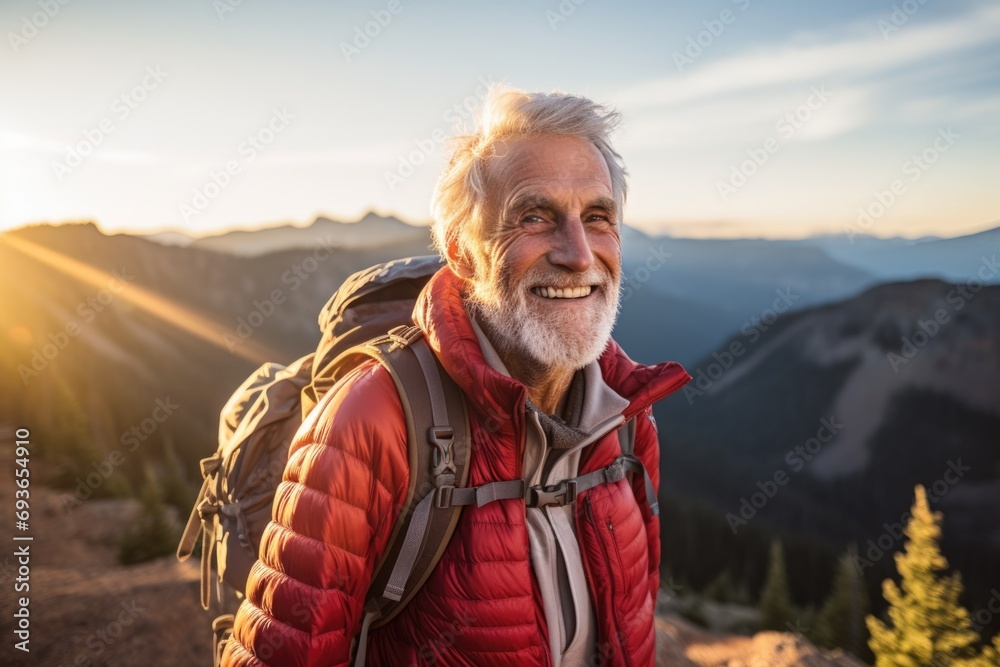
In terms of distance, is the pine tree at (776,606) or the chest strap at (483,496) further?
the pine tree at (776,606)

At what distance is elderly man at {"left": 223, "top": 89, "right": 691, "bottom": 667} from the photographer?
6.61ft

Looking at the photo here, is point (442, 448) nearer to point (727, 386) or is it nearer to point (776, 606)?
point (776, 606)

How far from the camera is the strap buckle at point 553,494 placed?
7.65 ft

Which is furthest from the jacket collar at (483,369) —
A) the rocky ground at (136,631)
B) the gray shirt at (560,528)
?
the rocky ground at (136,631)

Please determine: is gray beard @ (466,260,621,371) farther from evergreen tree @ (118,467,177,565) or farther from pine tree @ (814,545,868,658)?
pine tree @ (814,545,868,658)

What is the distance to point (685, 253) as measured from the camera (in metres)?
191

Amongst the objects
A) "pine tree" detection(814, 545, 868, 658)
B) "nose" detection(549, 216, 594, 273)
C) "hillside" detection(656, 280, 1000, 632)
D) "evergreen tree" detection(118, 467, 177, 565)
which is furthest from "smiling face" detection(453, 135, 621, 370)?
"hillside" detection(656, 280, 1000, 632)

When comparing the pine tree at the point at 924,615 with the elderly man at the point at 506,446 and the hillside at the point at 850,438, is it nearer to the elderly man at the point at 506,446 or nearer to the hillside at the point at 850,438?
the elderly man at the point at 506,446

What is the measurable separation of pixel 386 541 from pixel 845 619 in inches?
1075

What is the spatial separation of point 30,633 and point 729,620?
36981mm

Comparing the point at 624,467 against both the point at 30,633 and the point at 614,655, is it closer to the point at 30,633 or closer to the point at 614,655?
the point at 614,655

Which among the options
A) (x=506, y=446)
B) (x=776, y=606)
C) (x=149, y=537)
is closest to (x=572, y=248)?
(x=506, y=446)

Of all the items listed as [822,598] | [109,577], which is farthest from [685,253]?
[109,577]

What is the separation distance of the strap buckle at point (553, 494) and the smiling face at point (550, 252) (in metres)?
0.46
